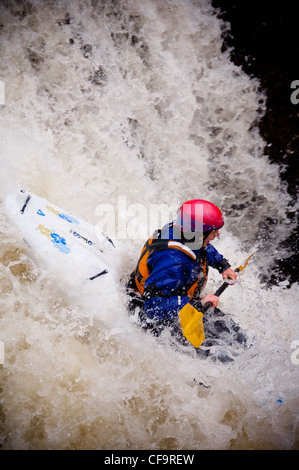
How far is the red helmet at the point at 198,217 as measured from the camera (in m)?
2.11

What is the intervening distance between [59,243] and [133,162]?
7.19 ft

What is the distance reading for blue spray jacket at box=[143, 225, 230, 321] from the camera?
1896mm

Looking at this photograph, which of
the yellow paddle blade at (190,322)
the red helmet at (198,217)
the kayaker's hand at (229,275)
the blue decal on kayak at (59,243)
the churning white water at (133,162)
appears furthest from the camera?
the kayaker's hand at (229,275)

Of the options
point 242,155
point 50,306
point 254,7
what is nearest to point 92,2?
point 254,7

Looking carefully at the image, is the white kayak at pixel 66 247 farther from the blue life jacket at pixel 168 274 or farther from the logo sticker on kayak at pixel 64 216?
the blue life jacket at pixel 168 274

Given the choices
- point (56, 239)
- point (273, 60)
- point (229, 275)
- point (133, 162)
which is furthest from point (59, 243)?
point (273, 60)

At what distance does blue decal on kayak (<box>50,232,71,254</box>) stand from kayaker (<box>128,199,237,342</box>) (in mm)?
750

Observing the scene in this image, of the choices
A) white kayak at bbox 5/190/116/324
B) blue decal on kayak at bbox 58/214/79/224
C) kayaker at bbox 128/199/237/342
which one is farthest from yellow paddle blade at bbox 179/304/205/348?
blue decal on kayak at bbox 58/214/79/224

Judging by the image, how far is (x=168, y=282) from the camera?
1.92 metres

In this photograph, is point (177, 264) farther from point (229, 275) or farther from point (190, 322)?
point (229, 275)

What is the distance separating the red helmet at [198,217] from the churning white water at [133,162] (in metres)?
0.91

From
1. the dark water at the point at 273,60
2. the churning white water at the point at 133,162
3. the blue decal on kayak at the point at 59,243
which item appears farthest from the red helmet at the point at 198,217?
the dark water at the point at 273,60

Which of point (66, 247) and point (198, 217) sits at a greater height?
point (198, 217)

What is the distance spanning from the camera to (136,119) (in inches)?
166
